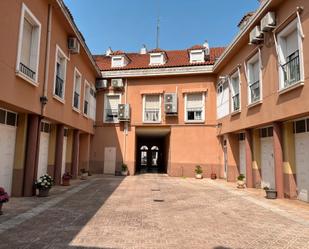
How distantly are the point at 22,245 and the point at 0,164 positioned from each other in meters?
5.33

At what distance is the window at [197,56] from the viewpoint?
2177cm

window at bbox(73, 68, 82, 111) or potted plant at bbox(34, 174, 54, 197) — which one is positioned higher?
window at bbox(73, 68, 82, 111)

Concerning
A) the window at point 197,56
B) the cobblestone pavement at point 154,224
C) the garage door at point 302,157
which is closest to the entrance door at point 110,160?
the window at point 197,56

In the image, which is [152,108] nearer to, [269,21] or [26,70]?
[269,21]

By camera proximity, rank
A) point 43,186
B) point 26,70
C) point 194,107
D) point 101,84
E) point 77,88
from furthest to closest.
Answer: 1. point 101,84
2. point 194,107
3. point 77,88
4. point 43,186
5. point 26,70

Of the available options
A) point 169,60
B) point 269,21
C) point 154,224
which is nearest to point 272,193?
point 154,224

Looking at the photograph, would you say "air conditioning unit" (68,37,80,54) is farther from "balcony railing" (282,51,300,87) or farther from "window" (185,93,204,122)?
"balcony railing" (282,51,300,87)

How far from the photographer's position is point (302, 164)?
10.7 metres

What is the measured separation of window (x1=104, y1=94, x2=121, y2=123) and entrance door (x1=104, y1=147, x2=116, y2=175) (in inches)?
86.6

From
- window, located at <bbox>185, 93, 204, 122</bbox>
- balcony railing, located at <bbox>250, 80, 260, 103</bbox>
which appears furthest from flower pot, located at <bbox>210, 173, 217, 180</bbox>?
balcony railing, located at <bbox>250, 80, 260, 103</bbox>

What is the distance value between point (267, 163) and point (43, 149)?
1049 cm

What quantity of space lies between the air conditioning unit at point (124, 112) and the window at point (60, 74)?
7564mm

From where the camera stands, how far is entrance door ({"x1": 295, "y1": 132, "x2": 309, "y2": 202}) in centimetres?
1042

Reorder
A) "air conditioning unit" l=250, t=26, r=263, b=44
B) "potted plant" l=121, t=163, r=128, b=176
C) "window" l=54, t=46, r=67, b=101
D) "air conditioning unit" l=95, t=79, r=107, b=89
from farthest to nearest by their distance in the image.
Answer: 1. "air conditioning unit" l=95, t=79, r=107, b=89
2. "potted plant" l=121, t=163, r=128, b=176
3. "window" l=54, t=46, r=67, b=101
4. "air conditioning unit" l=250, t=26, r=263, b=44
